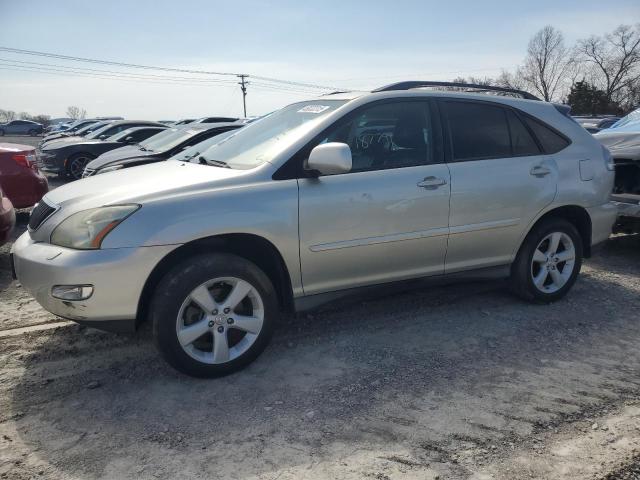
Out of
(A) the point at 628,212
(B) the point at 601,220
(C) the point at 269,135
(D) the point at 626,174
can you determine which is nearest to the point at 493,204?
(B) the point at 601,220

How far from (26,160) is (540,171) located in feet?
21.6

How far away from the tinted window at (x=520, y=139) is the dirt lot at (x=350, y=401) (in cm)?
135

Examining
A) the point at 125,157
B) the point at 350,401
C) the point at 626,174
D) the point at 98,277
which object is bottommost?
the point at 350,401

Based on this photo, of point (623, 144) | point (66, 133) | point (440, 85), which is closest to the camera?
point (440, 85)

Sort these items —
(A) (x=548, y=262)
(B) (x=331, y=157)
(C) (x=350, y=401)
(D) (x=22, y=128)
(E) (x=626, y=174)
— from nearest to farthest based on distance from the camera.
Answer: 1. (C) (x=350, y=401)
2. (B) (x=331, y=157)
3. (A) (x=548, y=262)
4. (E) (x=626, y=174)
5. (D) (x=22, y=128)

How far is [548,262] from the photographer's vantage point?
4512 millimetres

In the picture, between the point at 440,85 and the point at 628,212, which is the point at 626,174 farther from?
the point at 440,85

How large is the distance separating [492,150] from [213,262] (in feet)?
7.90

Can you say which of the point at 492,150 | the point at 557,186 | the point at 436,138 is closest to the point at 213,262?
the point at 436,138

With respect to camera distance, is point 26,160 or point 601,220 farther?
point 26,160

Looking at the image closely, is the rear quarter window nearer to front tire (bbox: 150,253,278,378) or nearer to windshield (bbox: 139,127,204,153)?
front tire (bbox: 150,253,278,378)

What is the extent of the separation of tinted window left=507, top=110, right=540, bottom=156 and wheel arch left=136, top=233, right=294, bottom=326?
2219mm

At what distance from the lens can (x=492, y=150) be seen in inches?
164

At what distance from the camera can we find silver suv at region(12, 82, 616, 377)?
3.03 meters
